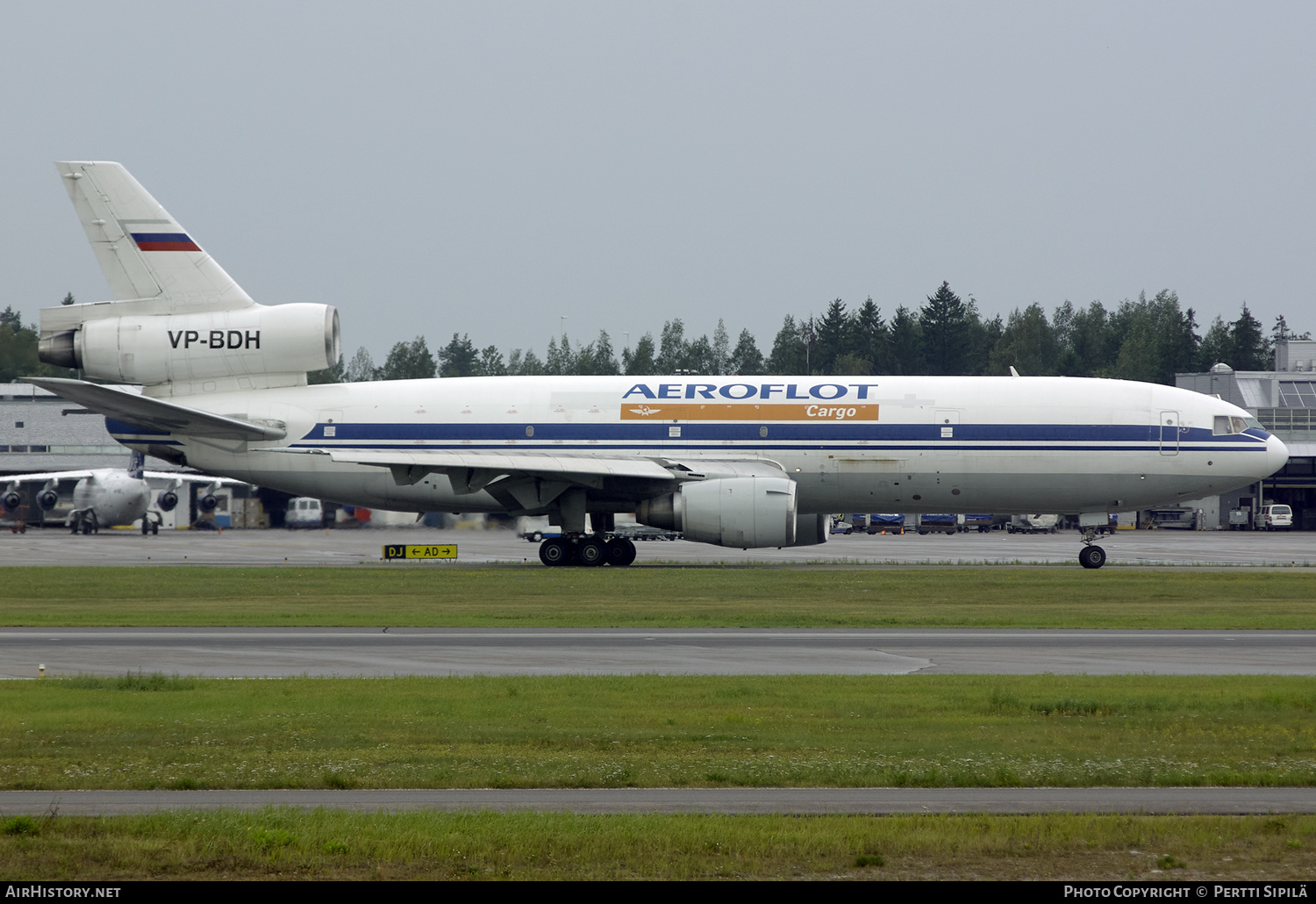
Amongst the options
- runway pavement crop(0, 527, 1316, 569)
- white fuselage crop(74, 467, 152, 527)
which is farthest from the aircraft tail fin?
white fuselage crop(74, 467, 152, 527)

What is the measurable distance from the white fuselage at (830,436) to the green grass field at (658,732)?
2026 cm

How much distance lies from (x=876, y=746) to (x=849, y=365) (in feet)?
411

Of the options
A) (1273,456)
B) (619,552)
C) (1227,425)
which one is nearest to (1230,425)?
(1227,425)

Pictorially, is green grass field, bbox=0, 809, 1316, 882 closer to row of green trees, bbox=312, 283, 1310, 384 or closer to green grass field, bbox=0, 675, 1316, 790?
green grass field, bbox=0, 675, 1316, 790

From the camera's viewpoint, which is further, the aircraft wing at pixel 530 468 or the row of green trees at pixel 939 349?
the row of green trees at pixel 939 349

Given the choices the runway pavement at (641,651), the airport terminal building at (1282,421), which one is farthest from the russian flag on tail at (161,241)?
the airport terminal building at (1282,421)

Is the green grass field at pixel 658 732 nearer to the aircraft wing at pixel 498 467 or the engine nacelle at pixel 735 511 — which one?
the engine nacelle at pixel 735 511

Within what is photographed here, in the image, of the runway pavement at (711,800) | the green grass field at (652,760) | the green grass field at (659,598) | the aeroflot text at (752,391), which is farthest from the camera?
the aeroflot text at (752,391)

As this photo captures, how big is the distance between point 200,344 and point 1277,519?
67.2 m

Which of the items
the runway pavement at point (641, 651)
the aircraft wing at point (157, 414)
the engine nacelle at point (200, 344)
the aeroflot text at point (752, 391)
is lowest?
the runway pavement at point (641, 651)

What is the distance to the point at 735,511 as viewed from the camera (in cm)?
3456

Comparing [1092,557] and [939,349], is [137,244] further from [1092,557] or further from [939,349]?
[939,349]

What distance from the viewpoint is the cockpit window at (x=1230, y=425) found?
120ft
